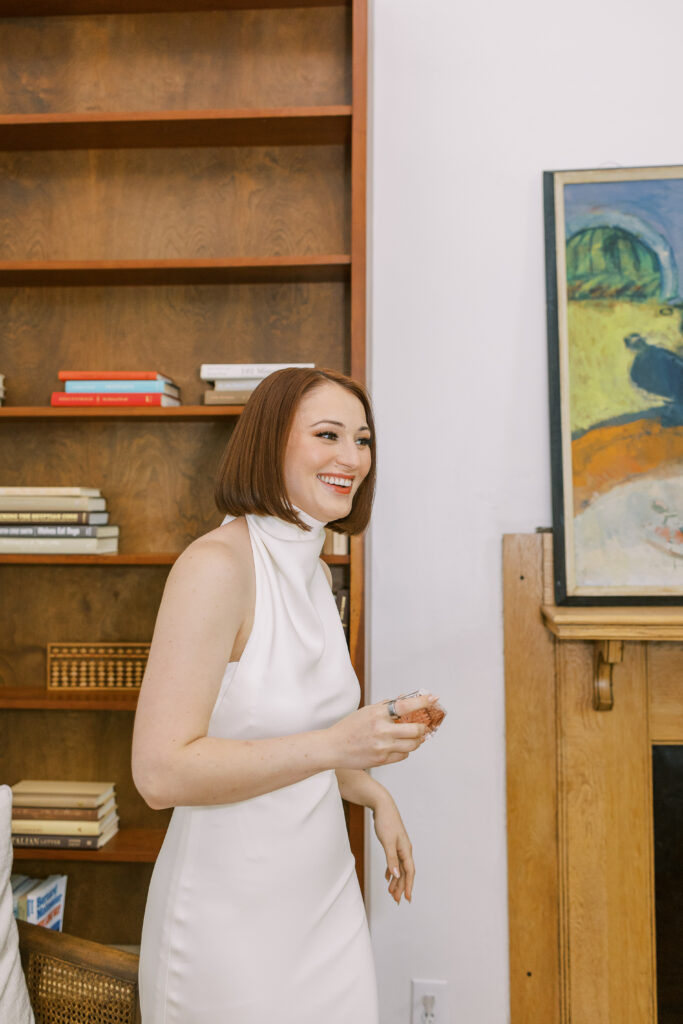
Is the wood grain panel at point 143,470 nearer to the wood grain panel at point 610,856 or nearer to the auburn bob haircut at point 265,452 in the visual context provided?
the auburn bob haircut at point 265,452

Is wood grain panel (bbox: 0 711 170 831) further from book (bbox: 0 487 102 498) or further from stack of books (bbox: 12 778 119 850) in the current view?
book (bbox: 0 487 102 498)

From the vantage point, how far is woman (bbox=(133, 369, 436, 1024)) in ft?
3.24

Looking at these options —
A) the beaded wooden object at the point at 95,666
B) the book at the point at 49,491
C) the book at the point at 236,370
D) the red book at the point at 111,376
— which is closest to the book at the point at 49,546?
the book at the point at 49,491

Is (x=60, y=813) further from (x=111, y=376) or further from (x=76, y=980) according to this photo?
(x=111, y=376)

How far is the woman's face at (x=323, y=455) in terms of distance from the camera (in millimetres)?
1202

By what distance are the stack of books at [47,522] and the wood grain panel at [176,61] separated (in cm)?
110

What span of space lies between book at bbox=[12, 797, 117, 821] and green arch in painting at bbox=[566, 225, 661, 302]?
70.5 inches

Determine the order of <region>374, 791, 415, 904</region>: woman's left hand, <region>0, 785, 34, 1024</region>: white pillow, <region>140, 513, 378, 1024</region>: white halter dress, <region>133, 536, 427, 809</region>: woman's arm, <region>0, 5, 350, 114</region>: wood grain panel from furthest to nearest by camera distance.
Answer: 1. <region>0, 5, 350, 114</region>: wood grain panel
2. <region>374, 791, 415, 904</region>: woman's left hand
3. <region>0, 785, 34, 1024</region>: white pillow
4. <region>140, 513, 378, 1024</region>: white halter dress
5. <region>133, 536, 427, 809</region>: woman's arm

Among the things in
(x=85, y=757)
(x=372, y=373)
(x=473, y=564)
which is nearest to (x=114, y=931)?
(x=85, y=757)

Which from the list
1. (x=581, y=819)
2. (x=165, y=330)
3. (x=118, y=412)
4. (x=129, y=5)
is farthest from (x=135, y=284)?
(x=581, y=819)

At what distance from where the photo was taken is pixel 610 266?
1.86 meters

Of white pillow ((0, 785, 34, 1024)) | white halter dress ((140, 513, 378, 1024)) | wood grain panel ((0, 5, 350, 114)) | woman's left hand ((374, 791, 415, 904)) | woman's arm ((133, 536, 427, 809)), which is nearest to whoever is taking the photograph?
woman's arm ((133, 536, 427, 809))

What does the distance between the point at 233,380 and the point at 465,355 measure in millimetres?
615

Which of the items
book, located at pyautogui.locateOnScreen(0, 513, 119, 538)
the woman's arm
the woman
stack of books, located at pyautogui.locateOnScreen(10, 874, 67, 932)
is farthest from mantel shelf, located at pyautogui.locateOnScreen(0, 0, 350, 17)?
stack of books, located at pyautogui.locateOnScreen(10, 874, 67, 932)
